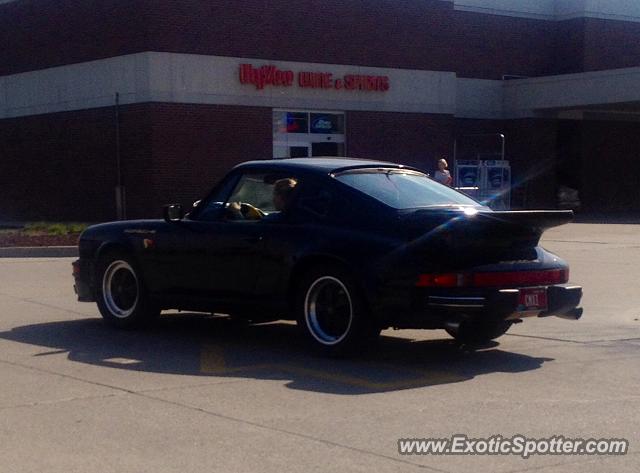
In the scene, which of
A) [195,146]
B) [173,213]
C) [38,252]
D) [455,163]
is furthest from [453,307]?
[455,163]

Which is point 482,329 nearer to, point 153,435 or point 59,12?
point 153,435

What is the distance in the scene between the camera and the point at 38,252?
68.3ft

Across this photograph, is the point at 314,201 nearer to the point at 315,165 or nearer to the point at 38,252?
the point at 315,165

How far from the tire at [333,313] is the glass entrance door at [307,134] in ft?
74.3

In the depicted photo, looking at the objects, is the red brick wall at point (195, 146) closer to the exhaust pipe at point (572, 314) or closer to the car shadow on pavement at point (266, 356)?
the car shadow on pavement at point (266, 356)

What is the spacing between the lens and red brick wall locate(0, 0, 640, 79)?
97.3 feet

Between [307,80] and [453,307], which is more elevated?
[307,80]

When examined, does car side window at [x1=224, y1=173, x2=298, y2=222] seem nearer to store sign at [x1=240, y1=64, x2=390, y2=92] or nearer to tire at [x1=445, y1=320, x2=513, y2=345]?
tire at [x1=445, y1=320, x2=513, y2=345]

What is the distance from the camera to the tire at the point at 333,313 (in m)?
8.81

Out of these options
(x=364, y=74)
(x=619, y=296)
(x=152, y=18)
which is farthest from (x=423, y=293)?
(x=364, y=74)

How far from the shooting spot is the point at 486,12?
38.1 metres

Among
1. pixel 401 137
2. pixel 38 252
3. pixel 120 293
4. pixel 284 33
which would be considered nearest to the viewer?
pixel 120 293

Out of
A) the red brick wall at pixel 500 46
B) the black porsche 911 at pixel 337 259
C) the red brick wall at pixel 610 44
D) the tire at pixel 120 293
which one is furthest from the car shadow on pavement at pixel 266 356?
the red brick wall at pixel 610 44

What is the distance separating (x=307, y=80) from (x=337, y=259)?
76.8ft
